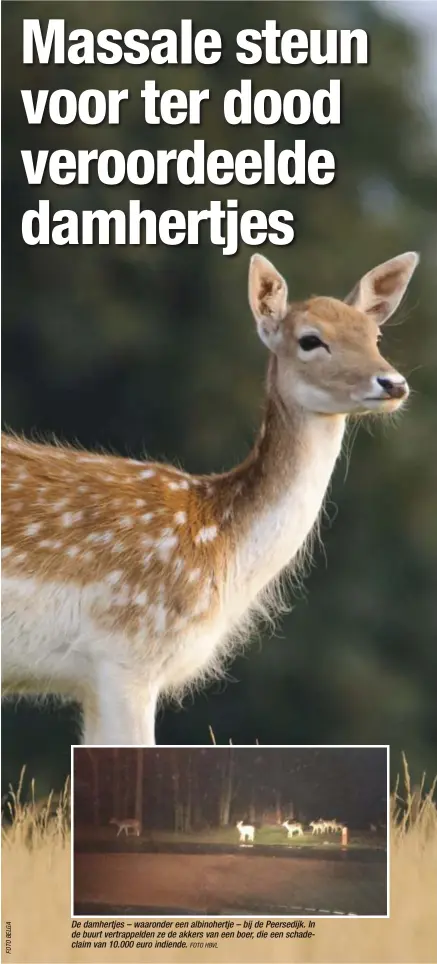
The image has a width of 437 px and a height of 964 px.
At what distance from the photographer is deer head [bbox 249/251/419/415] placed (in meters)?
4.62

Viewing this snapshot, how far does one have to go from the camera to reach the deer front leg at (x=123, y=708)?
4676mm

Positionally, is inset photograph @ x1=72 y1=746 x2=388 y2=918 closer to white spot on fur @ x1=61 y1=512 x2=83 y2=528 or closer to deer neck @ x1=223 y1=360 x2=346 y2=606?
deer neck @ x1=223 y1=360 x2=346 y2=606

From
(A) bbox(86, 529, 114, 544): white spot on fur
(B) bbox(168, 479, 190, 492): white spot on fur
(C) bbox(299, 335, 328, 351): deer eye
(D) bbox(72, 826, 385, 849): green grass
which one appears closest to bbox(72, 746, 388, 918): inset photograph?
(D) bbox(72, 826, 385, 849): green grass

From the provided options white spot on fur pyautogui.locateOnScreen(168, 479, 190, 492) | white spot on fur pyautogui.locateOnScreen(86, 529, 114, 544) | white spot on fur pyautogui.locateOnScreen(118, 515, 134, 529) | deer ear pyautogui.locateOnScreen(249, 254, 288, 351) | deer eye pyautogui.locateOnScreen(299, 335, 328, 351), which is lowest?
white spot on fur pyautogui.locateOnScreen(86, 529, 114, 544)

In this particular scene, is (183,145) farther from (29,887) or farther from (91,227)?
(29,887)

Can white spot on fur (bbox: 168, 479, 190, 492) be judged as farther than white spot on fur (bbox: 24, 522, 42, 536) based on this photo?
Yes

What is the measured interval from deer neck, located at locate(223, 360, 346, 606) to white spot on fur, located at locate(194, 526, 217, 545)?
6 cm

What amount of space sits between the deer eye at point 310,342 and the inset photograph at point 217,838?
1.32m

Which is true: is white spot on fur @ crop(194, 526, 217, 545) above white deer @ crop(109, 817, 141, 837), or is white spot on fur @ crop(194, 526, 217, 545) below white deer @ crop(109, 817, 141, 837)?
above

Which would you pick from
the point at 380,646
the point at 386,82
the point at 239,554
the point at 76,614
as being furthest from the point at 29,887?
the point at 386,82

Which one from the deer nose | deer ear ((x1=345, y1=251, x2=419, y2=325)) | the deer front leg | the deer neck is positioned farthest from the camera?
deer ear ((x1=345, y1=251, x2=419, y2=325))

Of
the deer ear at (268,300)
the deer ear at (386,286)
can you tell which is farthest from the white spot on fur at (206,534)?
the deer ear at (386,286)

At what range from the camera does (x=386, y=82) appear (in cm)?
540

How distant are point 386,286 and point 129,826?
1.89 meters
